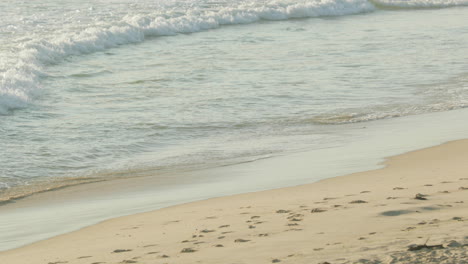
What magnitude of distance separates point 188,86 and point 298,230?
9.19 metres

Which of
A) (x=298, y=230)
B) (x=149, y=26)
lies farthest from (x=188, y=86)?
(x=149, y=26)

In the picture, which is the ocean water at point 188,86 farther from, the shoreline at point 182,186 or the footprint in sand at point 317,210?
Answer: the footprint in sand at point 317,210

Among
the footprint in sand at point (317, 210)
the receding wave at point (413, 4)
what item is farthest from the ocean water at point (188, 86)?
the receding wave at point (413, 4)

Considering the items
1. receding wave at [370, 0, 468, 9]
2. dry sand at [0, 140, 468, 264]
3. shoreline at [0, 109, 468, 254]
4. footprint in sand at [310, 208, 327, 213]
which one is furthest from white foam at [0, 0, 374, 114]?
footprint in sand at [310, 208, 327, 213]

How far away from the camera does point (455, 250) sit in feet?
13.5

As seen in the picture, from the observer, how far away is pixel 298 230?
197 inches

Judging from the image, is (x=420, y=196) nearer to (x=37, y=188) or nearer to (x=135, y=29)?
(x=37, y=188)

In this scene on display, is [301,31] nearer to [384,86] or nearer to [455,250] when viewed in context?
[384,86]

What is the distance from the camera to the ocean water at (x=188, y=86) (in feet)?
30.2

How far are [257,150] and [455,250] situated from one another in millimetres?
5228

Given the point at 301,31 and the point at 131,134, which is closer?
the point at 131,134

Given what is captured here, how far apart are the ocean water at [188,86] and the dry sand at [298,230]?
2007mm

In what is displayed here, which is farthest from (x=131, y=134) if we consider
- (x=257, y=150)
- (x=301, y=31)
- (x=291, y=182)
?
(x=301, y=31)

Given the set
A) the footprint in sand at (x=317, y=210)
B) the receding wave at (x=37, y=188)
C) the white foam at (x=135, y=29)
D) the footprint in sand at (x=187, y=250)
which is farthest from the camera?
the white foam at (x=135, y=29)
